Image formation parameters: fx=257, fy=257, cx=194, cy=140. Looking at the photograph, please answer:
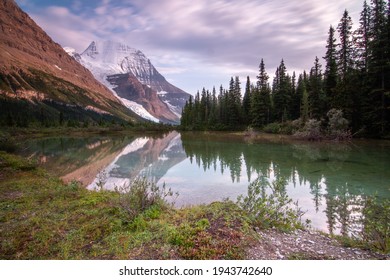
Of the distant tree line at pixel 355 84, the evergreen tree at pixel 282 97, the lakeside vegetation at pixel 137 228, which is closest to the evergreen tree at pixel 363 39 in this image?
the distant tree line at pixel 355 84

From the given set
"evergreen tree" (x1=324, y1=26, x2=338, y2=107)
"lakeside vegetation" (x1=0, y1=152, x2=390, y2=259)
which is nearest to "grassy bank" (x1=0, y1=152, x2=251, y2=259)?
"lakeside vegetation" (x1=0, y1=152, x2=390, y2=259)

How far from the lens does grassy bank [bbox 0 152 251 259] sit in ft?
18.6

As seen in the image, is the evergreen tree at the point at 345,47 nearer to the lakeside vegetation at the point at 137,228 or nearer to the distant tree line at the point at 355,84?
the distant tree line at the point at 355,84

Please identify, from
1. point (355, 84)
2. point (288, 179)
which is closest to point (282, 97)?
point (355, 84)

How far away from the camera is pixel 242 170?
1895 cm

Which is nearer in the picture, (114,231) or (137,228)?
(137,228)

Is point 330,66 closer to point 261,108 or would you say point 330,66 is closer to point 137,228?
point 261,108

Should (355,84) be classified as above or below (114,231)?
above

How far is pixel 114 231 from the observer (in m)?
6.99

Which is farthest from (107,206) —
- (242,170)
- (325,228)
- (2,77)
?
(2,77)

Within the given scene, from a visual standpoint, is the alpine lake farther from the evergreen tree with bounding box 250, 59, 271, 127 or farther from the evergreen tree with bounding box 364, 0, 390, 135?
the evergreen tree with bounding box 250, 59, 271, 127
